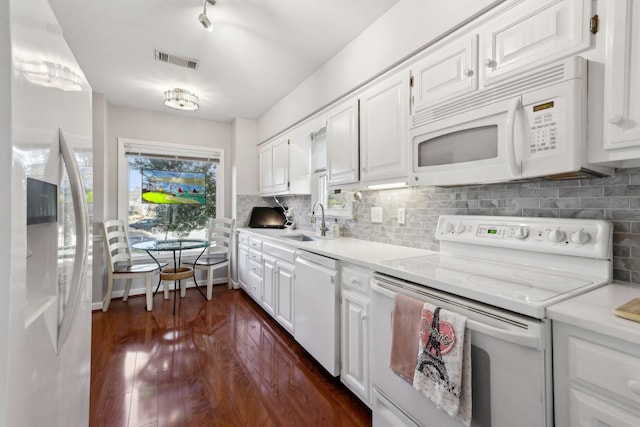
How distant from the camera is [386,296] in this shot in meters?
1.38

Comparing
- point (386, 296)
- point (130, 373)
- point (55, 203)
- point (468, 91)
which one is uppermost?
point (468, 91)

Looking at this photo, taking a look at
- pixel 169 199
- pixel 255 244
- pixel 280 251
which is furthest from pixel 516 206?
pixel 169 199

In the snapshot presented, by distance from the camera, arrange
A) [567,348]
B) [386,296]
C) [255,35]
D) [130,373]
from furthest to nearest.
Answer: [255,35], [130,373], [386,296], [567,348]

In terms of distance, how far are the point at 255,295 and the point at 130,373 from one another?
1415mm

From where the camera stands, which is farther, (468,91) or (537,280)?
(468,91)

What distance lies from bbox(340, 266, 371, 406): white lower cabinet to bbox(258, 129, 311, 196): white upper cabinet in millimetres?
1716

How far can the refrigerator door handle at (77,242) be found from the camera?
35.0 inches

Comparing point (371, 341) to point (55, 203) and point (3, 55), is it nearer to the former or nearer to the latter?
point (55, 203)

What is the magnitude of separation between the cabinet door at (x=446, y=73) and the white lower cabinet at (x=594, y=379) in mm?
1125

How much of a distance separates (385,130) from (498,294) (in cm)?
128

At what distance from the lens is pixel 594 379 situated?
0.77 m

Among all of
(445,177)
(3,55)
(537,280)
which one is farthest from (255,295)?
(3,55)

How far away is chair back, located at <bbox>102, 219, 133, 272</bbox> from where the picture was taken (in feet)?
10.7

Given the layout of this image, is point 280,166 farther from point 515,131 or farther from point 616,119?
point 616,119
